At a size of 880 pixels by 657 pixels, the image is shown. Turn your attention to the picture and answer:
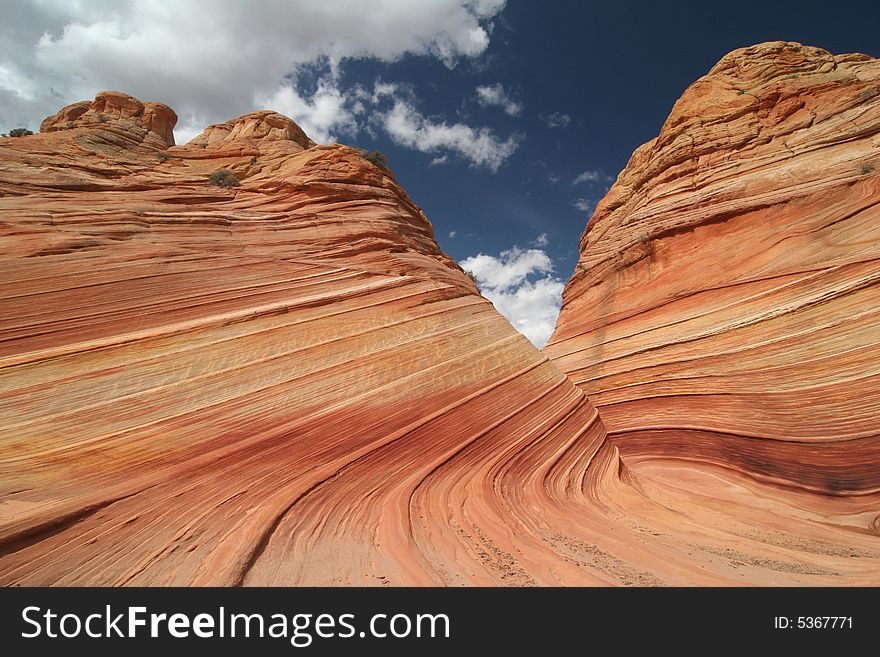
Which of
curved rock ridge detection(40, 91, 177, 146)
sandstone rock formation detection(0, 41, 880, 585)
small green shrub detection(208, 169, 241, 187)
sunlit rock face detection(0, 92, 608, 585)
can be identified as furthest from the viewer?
curved rock ridge detection(40, 91, 177, 146)

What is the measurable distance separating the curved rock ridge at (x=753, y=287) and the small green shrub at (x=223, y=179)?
449 inches

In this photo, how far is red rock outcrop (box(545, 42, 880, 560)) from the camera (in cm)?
799

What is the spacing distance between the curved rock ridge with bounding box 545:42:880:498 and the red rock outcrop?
0.04m

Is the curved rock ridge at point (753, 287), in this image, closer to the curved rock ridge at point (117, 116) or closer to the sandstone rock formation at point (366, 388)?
the sandstone rock formation at point (366, 388)

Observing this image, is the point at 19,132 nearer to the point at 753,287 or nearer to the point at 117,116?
the point at 117,116

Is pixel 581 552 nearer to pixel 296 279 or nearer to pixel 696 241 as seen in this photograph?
pixel 296 279

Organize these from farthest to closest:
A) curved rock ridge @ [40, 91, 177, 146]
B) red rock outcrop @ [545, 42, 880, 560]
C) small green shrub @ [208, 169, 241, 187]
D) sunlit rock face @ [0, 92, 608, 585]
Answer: curved rock ridge @ [40, 91, 177, 146]
small green shrub @ [208, 169, 241, 187]
red rock outcrop @ [545, 42, 880, 560]
sunlit rock face @ [0, 92, 608, 585]

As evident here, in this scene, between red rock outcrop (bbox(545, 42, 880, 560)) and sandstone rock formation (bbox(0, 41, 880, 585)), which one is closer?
sandstone rock formation (bbox(0, 41, 880, 585))

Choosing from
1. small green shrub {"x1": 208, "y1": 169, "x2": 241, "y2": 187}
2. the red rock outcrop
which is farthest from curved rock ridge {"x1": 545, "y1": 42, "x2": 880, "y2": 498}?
small green shrub {"x1": 208, "y1": 169, "x2": 241, "y2": 187}

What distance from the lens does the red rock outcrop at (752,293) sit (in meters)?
7.99

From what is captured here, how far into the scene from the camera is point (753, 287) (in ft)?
34.2

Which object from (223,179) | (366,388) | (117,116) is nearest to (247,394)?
(366,388)

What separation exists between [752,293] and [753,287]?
0.20 m

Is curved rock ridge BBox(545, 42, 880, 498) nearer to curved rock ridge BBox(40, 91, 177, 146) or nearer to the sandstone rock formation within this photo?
the sandstone rock formation
